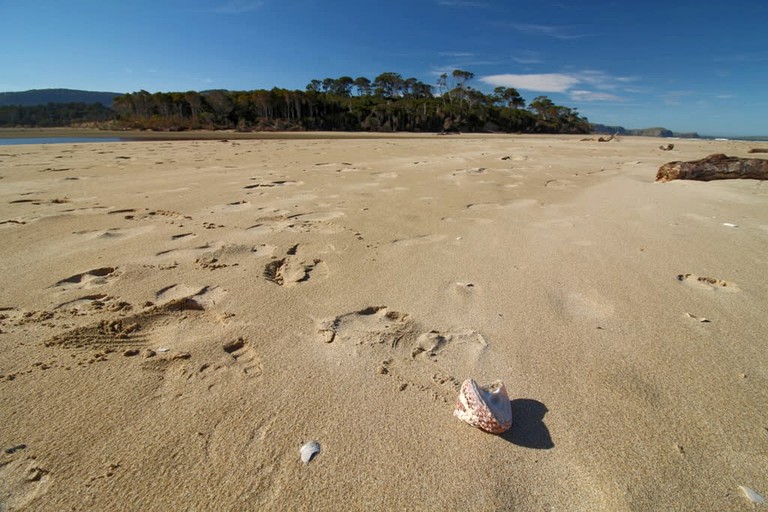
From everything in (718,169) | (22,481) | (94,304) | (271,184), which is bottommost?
(22,481)

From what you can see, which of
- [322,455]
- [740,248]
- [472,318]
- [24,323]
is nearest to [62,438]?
[322,455]

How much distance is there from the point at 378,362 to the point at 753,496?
125cm

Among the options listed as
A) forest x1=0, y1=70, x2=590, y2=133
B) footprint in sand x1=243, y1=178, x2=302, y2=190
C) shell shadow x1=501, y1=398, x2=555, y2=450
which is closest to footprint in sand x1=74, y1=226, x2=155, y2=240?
footprint in sand x1=243, y1=178, x2=302, y2=190

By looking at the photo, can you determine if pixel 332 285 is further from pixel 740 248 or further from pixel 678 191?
pixel 678 191

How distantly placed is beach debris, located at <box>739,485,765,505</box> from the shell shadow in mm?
517

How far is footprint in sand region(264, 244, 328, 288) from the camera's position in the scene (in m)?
2.38

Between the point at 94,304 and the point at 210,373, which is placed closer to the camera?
the point at 210,373

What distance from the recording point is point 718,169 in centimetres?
548

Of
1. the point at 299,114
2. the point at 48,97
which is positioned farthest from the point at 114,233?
the point at 48,97

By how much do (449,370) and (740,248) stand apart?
9.16 ft

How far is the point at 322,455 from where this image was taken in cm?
119

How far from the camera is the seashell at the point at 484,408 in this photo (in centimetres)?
123

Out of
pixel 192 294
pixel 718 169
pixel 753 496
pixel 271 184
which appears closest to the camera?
pixel 753 496

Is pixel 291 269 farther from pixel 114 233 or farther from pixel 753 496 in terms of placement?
pixel 753 496
